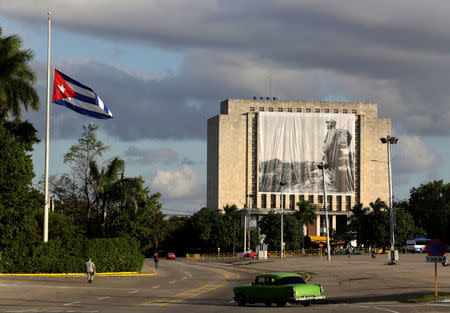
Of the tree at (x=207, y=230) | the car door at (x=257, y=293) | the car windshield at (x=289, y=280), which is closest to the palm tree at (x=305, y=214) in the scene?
the tree at (x=207, y=230)

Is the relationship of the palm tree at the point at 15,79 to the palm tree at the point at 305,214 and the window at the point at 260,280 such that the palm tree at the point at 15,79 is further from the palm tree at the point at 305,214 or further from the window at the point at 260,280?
the palm tree at the point at 305,214

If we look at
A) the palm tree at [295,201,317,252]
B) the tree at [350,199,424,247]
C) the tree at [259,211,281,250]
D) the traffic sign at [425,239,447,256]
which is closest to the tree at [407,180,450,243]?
the tree at [350,199,424,247]

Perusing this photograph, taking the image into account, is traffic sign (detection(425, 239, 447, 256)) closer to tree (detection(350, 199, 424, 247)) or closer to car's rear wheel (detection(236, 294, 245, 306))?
car's rear wheel (detection(236, 294, 245, 306))

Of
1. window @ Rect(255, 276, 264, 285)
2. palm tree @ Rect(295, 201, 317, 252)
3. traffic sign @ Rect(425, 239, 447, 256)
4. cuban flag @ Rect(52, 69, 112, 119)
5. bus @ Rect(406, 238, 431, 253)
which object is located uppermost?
cuban flag @ Rect(52, 69, 112, 119)

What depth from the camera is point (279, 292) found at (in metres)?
27.8

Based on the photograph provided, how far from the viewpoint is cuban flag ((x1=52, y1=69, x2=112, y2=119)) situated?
142ft

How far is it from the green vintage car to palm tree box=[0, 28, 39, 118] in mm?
26389

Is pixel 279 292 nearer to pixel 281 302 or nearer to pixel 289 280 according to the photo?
pixel 281 302

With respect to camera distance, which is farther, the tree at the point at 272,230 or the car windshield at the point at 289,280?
the tree at the point at 272,230

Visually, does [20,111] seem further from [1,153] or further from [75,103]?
[75,103]

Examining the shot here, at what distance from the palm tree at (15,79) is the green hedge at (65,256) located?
914 centimetres

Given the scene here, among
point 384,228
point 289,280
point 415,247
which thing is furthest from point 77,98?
point 384,228

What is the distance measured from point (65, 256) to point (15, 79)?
12.3 metres

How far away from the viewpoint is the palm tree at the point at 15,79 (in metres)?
48.9
